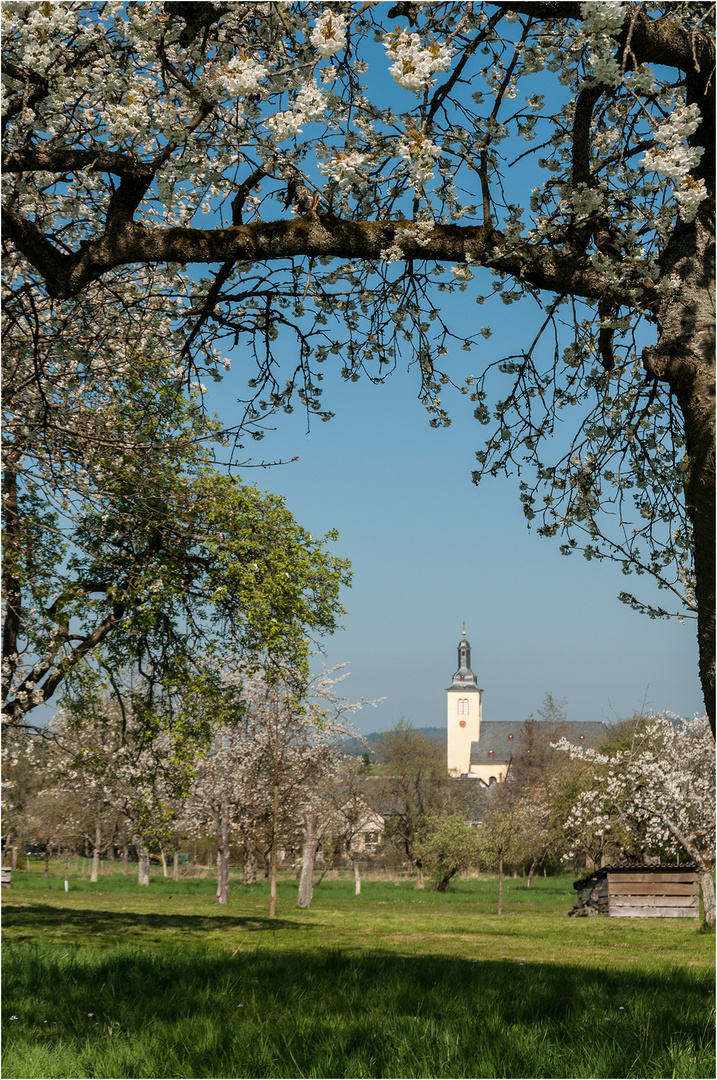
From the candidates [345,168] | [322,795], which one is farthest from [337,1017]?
[322,795]

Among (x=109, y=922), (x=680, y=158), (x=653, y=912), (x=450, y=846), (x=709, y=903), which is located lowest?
(x=450, y=846)

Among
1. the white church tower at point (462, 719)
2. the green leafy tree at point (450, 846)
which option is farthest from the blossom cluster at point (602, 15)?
the white church tower at point (462, 719)

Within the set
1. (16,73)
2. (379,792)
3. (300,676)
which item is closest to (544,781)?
(379,792)

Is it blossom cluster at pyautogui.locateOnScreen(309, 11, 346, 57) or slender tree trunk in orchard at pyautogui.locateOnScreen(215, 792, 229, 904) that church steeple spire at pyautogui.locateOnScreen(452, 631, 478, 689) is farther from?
blossom cluster at pyautogui.locateOnScreen(309, 11, 346, 57)

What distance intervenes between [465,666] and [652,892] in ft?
298

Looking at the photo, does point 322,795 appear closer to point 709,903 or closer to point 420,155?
point 709,903

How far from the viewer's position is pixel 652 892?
21.7 metres

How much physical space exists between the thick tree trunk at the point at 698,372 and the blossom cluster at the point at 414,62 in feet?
4.46

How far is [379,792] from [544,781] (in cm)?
804

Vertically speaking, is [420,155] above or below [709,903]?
above

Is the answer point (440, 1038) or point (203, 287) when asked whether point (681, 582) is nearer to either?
point (440, 1038)

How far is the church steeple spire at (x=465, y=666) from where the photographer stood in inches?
4333

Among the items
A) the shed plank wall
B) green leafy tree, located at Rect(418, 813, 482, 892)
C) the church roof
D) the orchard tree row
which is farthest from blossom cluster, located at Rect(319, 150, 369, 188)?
the church roof

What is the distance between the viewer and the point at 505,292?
4590 millimetres
